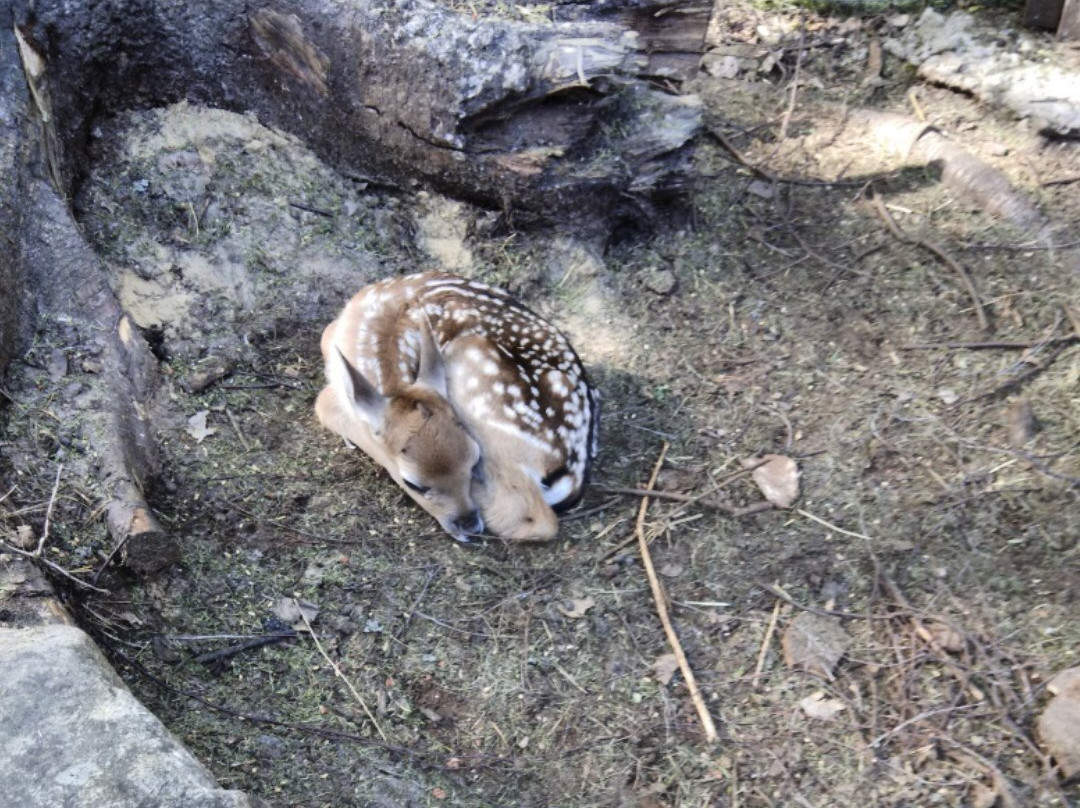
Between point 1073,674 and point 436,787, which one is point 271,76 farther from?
point 1073,674

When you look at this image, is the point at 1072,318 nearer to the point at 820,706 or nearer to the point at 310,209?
the point at 820,706

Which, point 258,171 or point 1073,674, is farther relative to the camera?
point 258,171

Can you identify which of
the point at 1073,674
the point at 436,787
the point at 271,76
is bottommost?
the point at 436,787

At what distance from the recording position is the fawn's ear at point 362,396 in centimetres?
426

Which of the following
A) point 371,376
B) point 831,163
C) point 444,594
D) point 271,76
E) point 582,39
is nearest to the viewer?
point 444,594

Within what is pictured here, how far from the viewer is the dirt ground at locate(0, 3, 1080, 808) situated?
368cm

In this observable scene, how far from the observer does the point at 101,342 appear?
4.29 m

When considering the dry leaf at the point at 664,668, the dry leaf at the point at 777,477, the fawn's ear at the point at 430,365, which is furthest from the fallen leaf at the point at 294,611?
the dry leaf at the point at 777,477

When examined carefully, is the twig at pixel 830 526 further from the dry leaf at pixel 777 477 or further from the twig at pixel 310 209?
the twig at pixel 310 209

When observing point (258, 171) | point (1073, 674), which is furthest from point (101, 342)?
point (1073, 674)

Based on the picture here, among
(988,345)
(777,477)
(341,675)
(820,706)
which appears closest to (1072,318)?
(988,345)

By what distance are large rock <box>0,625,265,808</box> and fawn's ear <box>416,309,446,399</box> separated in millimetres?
1852

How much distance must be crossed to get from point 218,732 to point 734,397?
8.96ft

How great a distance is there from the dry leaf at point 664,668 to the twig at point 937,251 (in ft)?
7.60
